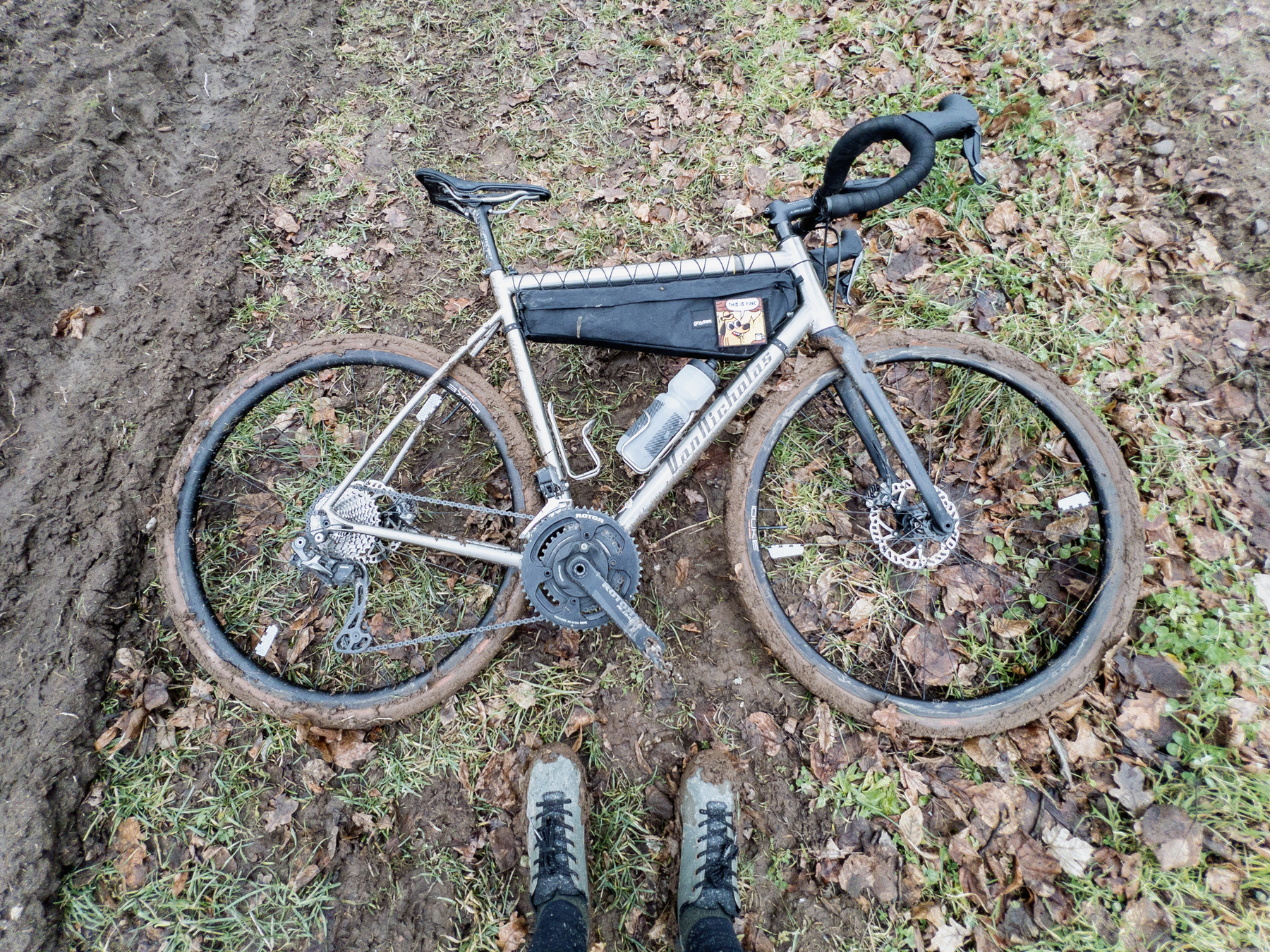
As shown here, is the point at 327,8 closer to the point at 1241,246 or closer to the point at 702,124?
the point at 702,124

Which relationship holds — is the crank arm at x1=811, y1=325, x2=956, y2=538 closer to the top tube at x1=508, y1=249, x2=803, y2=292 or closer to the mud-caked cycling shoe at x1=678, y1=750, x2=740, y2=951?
the top tube at x1=508, y1=249, x2=803, y2=292

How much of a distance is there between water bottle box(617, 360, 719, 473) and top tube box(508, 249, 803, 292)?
1.43 feet

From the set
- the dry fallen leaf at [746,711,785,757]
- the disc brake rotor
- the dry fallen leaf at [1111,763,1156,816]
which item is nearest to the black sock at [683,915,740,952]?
the dry fallen leaf at [746,711,785,757]

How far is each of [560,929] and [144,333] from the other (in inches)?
159

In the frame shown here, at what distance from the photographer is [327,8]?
456 cm

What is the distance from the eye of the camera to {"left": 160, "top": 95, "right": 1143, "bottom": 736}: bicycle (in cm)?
252

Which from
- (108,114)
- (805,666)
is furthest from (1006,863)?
(108,114)

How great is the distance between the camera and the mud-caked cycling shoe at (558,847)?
2.32 meters

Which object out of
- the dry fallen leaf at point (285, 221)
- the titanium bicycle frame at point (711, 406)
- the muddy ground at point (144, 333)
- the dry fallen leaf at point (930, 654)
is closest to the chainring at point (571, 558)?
the titanium bicycle frame at point (711, 406)

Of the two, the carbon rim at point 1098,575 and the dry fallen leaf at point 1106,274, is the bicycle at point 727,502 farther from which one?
the dry fallen leaf at point 1106,274

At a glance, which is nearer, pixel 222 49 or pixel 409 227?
pixel 409 227

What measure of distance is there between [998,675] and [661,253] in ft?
10.8

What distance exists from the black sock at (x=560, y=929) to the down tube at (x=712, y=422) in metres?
1.71

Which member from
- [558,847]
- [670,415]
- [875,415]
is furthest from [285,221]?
[558,847]
